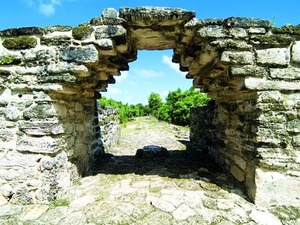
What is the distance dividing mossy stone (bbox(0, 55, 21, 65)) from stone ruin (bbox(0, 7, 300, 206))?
13mm

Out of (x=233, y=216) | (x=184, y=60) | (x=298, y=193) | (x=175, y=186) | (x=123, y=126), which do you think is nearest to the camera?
(x=233, y=216)

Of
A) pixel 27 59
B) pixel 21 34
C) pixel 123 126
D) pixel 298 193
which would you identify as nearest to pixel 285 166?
pixel 298 193

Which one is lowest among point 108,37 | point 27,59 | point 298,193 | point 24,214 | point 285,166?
point 24,214

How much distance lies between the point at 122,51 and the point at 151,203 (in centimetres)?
210

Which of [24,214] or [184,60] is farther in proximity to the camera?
[184,60]

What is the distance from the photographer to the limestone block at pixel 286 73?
2.71 m

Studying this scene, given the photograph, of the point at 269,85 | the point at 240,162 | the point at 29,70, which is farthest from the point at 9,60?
the point at 240,162

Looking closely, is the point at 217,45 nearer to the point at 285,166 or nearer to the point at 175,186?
the point at 285,166

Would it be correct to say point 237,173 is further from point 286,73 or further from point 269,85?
point 286,73

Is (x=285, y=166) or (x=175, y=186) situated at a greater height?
(x=285, y=166)

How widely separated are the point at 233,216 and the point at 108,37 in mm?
2589

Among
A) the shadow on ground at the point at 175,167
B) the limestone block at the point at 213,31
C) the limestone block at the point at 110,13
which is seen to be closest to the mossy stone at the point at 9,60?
the limestone block at the point at 110,13

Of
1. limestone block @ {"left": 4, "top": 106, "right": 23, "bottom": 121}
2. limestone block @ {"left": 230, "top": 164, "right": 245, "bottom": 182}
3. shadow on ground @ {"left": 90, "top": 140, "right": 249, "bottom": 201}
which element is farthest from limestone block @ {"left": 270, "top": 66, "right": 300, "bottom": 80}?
limestone block @ {"left": 4, "top": 106, "right": 23, "bottom": 121}

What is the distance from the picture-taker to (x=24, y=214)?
2.60 meters
